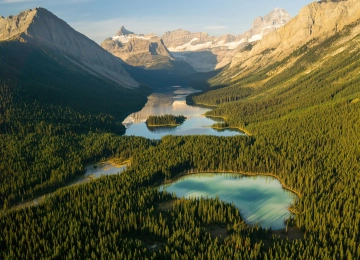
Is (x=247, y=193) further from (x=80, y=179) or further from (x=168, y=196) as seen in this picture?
(x=80, y=179)

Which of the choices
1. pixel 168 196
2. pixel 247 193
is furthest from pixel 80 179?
pixel 247 193

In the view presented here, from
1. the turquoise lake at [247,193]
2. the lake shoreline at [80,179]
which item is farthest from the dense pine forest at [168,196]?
the turquoise lake at [247,193]

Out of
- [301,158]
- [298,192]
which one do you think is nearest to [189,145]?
[301,158]

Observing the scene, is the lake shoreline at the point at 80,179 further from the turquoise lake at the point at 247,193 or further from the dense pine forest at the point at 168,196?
the turquoise lake at the point at 247,193

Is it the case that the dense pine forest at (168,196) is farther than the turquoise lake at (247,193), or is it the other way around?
the turquoise lake at (247,193)

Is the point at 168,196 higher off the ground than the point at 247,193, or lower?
higher

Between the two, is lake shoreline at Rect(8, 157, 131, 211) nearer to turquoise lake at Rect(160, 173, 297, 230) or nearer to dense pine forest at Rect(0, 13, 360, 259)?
dense pine forest at Rect(0, 13, 360, 259)

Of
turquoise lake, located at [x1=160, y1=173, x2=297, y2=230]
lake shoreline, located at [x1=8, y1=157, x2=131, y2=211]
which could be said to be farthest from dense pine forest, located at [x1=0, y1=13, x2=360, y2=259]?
turquoise lake, located at [x1=160, y1=173, x2=297, y2=230]
